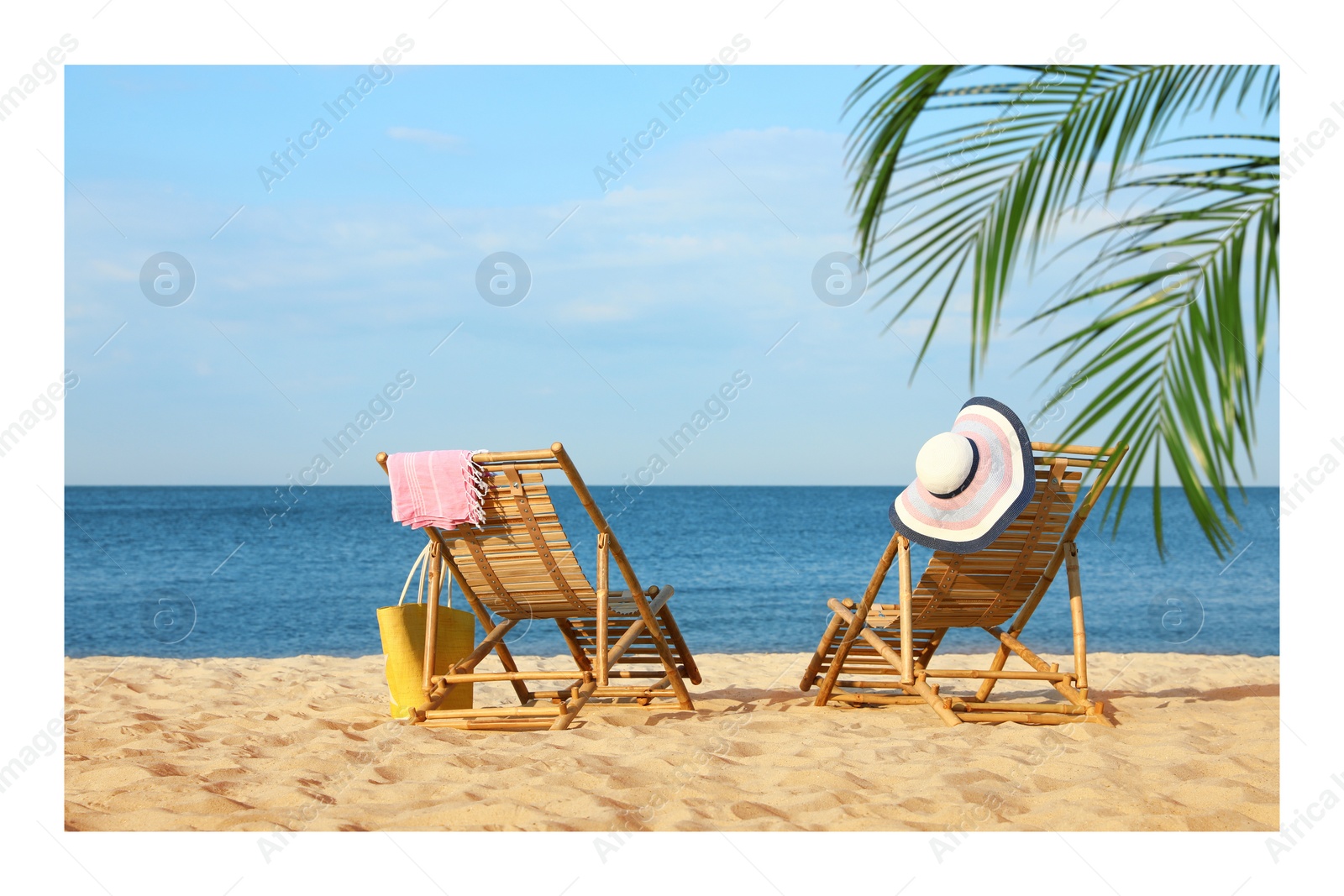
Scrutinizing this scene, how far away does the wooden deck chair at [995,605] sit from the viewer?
430 cm

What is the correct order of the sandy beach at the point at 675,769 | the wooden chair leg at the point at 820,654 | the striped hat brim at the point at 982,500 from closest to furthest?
the sandy beach at the point at 675,769, the striped hat brim at the point at 982,500, the wooden chair leg at the point at 820,654

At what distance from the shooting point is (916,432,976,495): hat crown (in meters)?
4.19

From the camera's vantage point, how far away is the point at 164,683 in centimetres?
554

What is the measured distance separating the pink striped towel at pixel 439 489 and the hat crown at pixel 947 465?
1.74 meters

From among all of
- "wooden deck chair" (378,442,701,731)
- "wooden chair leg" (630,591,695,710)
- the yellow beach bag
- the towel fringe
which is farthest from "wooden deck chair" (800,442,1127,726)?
the yellow beach bag

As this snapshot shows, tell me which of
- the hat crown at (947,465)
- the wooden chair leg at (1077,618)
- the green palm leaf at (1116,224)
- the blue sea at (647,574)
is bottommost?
the blue sea at (647,574)

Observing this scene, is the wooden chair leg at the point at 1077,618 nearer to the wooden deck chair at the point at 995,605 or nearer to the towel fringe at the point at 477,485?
the wooden deck chair at the point at 995,605

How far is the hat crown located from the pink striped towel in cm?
174

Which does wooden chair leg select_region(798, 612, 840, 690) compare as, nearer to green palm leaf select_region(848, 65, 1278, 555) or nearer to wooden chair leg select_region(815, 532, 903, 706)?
wooden chair leg select_region(815, 532, 903, 706)

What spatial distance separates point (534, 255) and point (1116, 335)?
28753 millimetres

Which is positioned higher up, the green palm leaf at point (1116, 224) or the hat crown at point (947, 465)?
the green palm leaf at point (1116, 224)

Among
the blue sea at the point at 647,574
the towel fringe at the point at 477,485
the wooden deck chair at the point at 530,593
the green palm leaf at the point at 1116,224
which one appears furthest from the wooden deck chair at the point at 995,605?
the green palm leaf at the point at 1116,224

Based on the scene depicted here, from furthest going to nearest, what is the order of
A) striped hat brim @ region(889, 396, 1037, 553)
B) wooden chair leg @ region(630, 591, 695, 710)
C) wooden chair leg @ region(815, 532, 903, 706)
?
wooden chair leg @ region(630, 591, 695, 710), wooden chair leg @ region(815, 532, 903, 706), striped hat brim @ region(889, 396, 1037, 553)
